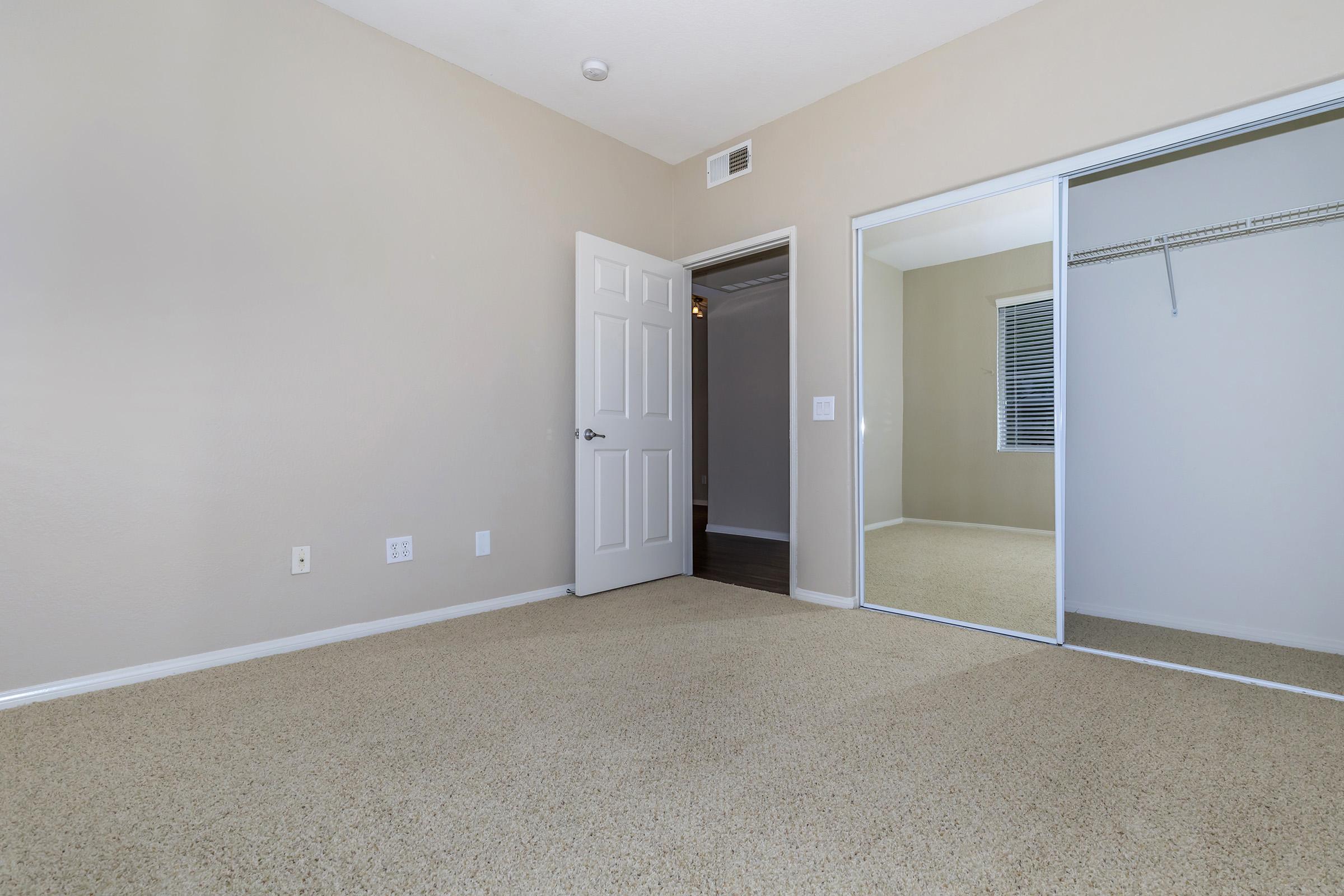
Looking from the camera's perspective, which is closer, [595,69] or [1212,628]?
[1212,628]

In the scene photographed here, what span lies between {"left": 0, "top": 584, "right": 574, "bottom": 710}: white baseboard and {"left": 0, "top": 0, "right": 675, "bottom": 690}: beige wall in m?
0.04

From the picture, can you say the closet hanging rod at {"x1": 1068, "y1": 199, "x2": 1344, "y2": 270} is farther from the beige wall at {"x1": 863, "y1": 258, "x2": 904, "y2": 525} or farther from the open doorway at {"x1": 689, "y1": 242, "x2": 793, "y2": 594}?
the open doorway at {"x1": 689, "y1": 242, "x2": 793, "y2": 594}

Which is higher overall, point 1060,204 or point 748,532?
point 1060,204

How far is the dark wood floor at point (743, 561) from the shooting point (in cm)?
397

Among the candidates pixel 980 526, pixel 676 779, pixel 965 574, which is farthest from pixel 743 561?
pixel 676 779

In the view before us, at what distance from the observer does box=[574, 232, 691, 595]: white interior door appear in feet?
11.5

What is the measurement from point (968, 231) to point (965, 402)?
81 centimetres

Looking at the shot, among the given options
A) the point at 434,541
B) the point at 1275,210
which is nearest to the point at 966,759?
the point at 434,541

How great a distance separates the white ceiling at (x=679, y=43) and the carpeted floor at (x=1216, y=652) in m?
2.76

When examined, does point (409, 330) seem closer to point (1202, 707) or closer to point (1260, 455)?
point (1202, 707)

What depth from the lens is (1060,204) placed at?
266cm

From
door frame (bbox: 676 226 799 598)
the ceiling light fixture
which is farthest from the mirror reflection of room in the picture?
the ceiling light fixture

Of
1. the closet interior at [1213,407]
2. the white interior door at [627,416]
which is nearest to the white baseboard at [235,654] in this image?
the white interior door at [627,416]

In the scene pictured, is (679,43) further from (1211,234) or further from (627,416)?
(1211,234)
